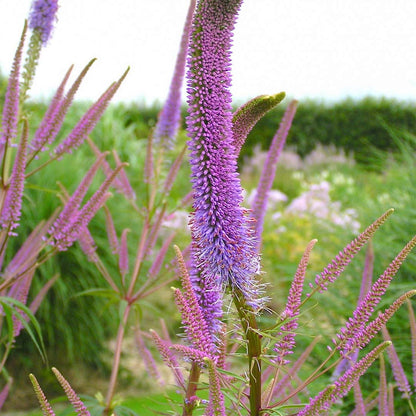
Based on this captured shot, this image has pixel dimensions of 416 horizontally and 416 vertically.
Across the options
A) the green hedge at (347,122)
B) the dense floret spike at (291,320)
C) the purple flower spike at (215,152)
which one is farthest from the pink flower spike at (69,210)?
the green hedge at (347,122)

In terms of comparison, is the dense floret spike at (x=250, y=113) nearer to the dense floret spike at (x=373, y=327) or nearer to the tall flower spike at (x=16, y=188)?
the dense floret spike at (x=373, y=327)

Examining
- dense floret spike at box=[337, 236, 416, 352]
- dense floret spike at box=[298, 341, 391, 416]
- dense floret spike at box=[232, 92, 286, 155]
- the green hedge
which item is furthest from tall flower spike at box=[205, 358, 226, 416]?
the green hedge

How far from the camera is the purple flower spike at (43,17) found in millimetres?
2840

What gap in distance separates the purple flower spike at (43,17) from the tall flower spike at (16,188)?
0.90 m

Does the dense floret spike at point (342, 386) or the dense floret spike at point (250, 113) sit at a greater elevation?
the dense floret spike at point (250, 113)

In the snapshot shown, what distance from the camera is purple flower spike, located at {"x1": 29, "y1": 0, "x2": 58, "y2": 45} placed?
9.32 ft

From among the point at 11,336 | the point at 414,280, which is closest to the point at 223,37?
the point at 11,336

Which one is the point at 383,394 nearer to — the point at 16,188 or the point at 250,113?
the point at 250,113

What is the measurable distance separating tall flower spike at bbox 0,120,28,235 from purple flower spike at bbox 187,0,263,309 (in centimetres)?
98

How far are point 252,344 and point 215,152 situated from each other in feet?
1.60

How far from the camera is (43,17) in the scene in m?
2.85

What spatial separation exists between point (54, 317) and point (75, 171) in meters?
1.85

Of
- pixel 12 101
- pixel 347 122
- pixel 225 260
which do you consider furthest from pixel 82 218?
pixel 347 122

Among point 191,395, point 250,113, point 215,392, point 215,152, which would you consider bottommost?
point 191,395
